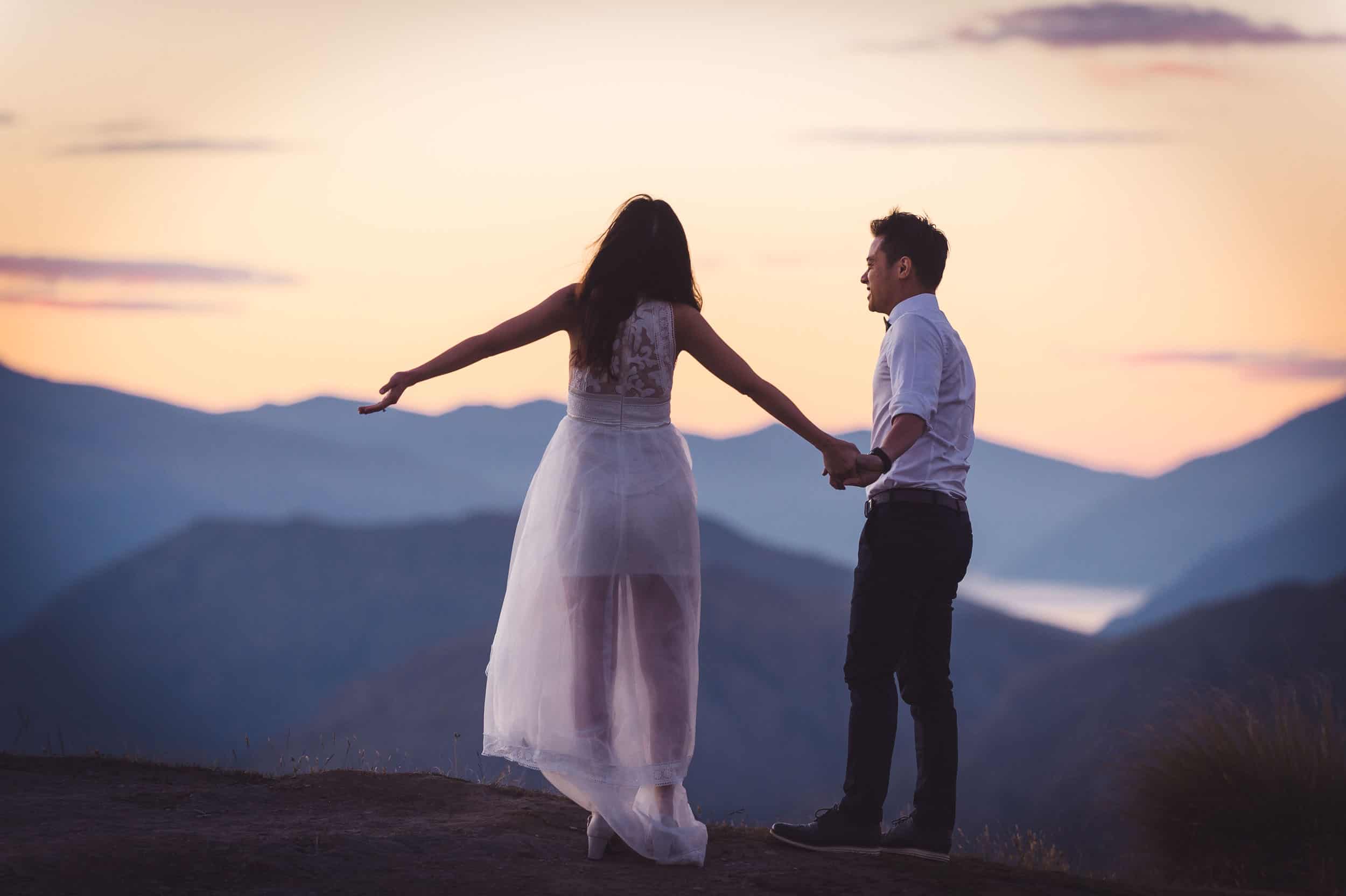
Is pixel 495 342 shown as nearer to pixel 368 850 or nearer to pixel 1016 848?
pixel 368 850

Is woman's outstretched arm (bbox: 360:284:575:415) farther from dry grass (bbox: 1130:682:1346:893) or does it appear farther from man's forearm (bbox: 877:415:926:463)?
dry grass (bbox: 1130:682:1346:893)

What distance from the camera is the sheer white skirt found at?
14.9ft

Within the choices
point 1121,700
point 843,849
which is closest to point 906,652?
point 843,849

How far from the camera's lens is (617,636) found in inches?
181

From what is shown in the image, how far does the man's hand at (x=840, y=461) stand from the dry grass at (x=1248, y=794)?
388 cm

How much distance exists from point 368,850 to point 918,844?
6.79 feet

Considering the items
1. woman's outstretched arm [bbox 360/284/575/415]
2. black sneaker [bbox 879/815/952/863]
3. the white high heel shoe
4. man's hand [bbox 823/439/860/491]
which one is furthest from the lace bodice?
black sneaker [bbox 879/815/952/863]

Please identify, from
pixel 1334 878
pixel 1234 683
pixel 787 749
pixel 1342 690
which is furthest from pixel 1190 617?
pixel 1334 878

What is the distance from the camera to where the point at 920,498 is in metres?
4.66

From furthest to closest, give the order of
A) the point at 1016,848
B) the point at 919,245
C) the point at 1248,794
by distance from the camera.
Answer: the point at 1248,794 → the point at 1016,848 → the point at 919,245

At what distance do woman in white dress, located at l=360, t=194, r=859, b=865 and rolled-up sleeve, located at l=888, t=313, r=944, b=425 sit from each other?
31 centimetres

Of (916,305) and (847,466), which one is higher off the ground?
(916,305)

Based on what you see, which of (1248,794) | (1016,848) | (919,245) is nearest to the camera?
(919,245)

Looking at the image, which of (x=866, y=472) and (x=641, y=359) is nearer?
(x=641, y=359)
